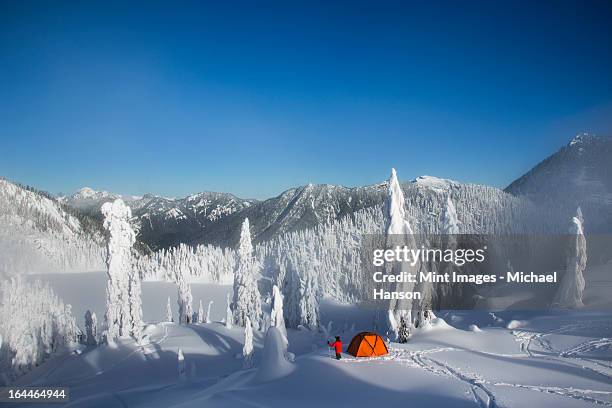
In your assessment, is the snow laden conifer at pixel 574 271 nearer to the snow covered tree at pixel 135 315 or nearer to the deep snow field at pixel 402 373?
the deep snow field at pixel 402 373

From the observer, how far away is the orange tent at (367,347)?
2033 cm

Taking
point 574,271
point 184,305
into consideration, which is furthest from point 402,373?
point 184,305

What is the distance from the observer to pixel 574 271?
44469 millimetres

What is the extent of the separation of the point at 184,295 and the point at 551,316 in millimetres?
55182

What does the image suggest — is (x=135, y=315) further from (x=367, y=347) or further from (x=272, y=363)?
(x=367, y=347)

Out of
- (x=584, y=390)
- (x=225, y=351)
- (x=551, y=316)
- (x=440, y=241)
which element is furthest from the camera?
(x=440, y=241)

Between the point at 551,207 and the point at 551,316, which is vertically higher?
the point at 551,207

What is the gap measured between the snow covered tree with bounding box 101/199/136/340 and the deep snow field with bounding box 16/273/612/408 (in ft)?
11.3

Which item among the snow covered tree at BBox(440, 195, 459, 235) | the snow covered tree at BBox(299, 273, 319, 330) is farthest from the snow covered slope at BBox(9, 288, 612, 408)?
the snow covered tree at BBox(299, 273, 319, 330)

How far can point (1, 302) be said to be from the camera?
51.4m

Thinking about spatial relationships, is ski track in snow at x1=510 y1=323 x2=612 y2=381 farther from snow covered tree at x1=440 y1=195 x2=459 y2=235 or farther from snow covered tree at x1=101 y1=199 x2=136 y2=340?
snow covered tree at x1=101 y1=199 x2=136 y2=340

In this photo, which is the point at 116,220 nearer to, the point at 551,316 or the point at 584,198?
the point at 551,316

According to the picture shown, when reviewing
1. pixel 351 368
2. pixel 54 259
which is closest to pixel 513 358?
pixel 351 368

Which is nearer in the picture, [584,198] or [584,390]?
[584,390]
